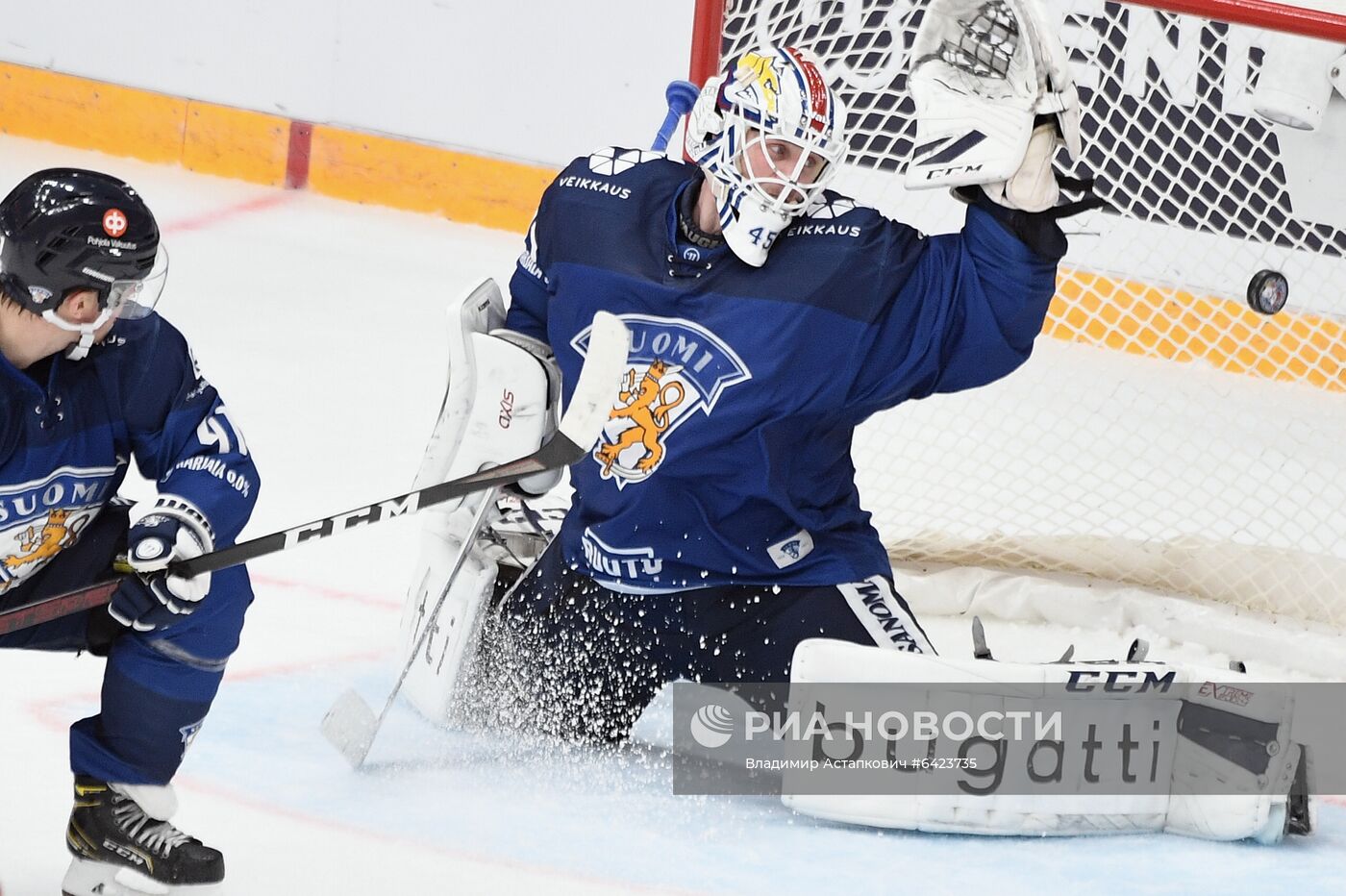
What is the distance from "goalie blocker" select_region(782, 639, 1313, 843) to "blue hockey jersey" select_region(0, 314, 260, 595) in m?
0.87

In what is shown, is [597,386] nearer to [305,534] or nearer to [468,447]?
[305,534]

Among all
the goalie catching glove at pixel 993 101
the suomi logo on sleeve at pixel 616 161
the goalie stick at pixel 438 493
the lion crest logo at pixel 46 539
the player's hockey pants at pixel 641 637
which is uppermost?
the goalie catching glove at pixel 993 101

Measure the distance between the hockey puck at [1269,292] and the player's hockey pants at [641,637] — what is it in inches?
37.5

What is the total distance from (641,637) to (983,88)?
97 centimetres

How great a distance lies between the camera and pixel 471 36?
5664 millimetres

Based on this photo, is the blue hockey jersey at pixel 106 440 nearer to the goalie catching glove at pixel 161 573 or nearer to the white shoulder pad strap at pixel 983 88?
the goalie catching glove at pixel 161 573

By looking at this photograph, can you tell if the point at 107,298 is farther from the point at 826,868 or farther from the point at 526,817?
the point at 826,868

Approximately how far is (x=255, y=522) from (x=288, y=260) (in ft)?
5.71

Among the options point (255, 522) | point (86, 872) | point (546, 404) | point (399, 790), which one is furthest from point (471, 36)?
point (86, 872)

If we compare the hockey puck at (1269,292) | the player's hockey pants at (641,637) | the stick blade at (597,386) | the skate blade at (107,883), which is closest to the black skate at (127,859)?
the skate blade at (107,883)

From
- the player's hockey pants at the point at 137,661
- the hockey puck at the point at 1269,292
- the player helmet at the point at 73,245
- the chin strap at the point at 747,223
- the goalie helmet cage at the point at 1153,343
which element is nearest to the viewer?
the player helmet at the point at 73,245

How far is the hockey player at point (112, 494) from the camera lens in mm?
2227

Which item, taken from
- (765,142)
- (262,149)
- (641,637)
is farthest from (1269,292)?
(262,149)

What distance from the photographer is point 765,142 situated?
2.83 meters
